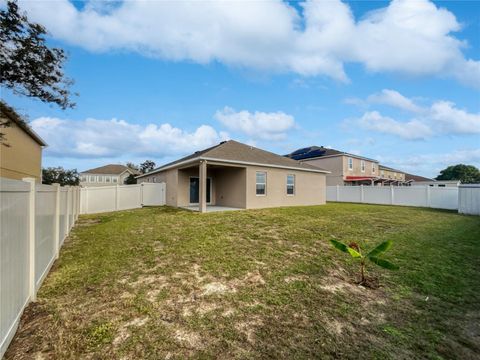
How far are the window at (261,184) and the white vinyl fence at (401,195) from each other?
491 inches

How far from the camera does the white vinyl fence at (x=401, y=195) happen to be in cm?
1936

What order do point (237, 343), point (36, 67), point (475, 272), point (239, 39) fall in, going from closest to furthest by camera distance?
point (237, 343)
point (475, 272)
point (36, 67)
point (239, 39)

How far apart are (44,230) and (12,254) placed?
214cm

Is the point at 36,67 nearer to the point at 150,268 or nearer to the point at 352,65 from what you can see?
the point at 150,268

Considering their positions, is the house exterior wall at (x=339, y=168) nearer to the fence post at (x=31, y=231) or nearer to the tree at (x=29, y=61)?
the tree at (x=29, y=61)

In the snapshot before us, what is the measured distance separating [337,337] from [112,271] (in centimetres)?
424

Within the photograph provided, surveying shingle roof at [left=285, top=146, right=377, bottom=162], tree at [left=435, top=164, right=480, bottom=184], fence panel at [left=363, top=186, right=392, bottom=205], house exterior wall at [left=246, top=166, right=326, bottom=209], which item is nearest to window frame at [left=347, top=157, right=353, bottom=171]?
shingle roof at [left=285, top=146, right=377, bottom=162]

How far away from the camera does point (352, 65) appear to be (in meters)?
15.0

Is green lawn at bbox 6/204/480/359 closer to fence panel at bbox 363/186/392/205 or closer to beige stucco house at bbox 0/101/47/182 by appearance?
beige stucco house at bbox 0/101/47/182

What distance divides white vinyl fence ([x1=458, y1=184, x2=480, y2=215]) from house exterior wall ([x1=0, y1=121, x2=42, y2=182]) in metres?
26.6

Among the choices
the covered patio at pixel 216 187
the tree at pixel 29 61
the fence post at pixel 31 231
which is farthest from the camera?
the covered patio at pixel 216 187

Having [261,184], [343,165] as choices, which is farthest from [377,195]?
[261,184]

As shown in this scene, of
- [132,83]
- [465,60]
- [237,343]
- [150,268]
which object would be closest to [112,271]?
[150,268]

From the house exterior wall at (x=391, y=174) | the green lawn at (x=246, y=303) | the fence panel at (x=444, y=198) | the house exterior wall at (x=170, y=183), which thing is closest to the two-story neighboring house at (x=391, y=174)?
the house exterior wall at (x=391, y=174)
